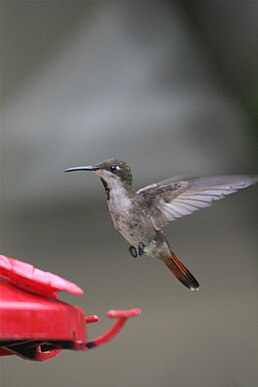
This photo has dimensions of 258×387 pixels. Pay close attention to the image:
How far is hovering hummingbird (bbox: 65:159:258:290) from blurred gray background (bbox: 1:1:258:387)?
82.5 inches

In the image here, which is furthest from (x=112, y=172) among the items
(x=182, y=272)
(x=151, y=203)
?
(x=182, y=272)

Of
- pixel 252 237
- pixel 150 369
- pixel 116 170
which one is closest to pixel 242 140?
pixel 252 237

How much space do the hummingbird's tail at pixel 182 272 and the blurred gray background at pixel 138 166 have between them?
2079mm

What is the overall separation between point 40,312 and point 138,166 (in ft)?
9.08

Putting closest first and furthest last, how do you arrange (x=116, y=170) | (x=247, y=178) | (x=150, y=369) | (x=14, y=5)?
(x=247, y=178) < (x=116, y=170) < (x=150, y=369) < (x=14, y=5)

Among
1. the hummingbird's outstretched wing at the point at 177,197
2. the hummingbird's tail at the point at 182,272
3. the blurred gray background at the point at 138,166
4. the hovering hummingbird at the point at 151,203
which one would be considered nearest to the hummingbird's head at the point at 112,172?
the hovering hummingbird at the point at 151,203

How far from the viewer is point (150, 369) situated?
14.0 ft

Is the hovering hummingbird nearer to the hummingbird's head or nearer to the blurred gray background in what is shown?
the hummingbird's head

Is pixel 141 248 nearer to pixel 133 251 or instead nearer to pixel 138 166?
pixel 133 251

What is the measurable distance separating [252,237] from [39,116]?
1.39 metres

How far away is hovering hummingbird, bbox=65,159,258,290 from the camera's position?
1904 millimetres

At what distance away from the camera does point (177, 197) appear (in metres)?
1.99

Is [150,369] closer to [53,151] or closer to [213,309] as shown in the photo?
[213,309]

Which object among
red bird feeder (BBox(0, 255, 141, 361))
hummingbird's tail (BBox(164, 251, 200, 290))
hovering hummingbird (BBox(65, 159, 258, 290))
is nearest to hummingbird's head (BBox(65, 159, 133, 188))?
hovering hummingbird (BBox(65, 159, 258, 290))
